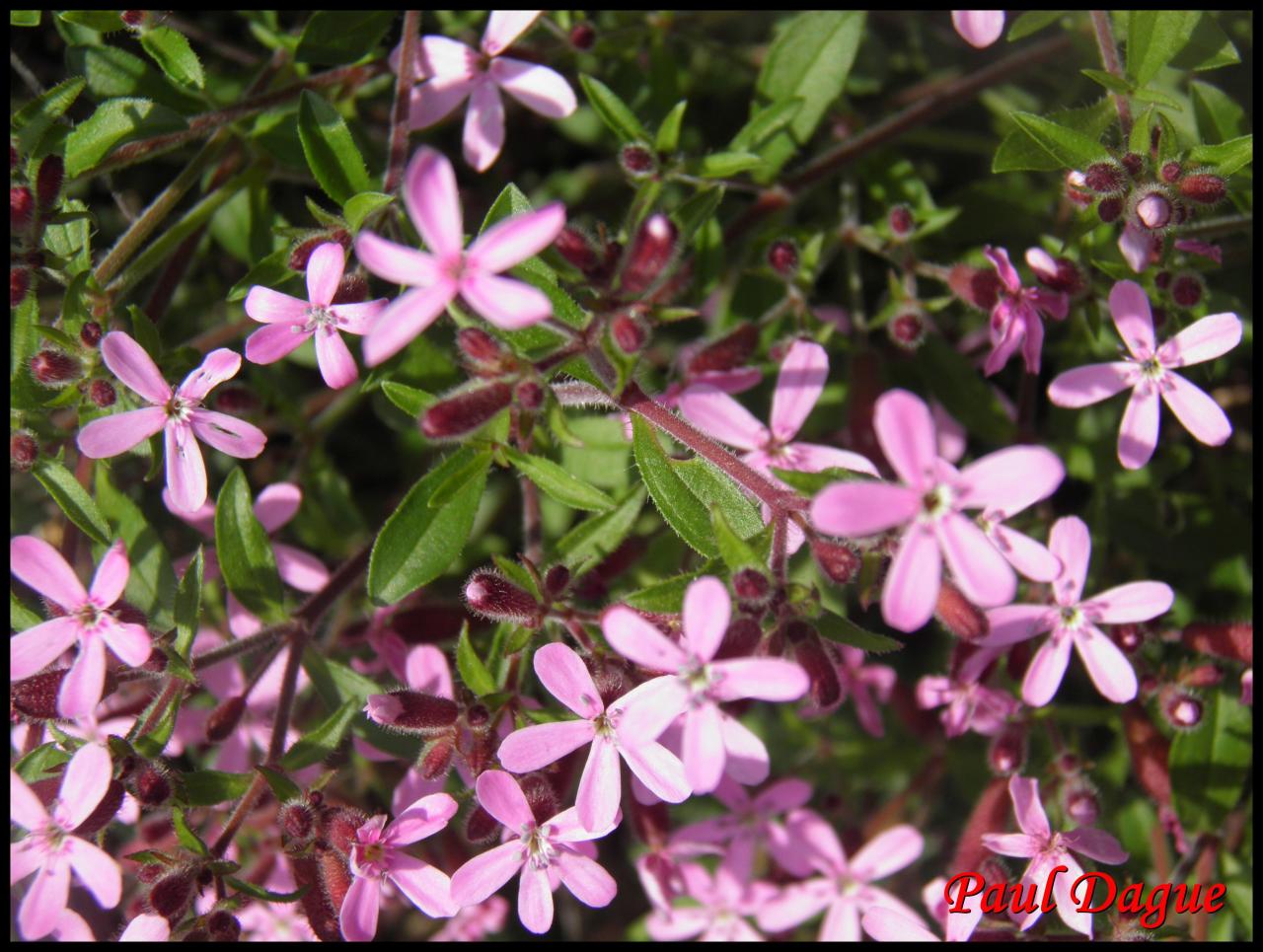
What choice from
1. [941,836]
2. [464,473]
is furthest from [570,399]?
[941,836]

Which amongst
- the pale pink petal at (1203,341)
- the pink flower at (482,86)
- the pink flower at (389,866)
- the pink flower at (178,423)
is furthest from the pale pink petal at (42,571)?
the pale pink petal at (1203,341)

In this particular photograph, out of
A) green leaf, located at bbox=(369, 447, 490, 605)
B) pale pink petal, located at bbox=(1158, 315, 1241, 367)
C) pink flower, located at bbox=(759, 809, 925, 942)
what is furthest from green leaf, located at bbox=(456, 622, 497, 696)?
pale pink petal, located at bbox=(1158, 315, 1241, 367)

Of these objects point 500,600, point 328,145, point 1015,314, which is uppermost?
point 328,145

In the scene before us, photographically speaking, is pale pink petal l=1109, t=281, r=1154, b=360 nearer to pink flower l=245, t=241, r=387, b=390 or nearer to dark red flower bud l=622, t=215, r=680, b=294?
dark red flower bud l=622, t=215, r=680, b=294

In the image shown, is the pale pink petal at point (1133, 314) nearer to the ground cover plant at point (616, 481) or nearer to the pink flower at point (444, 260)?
the ground cover plant at point (616, 481)

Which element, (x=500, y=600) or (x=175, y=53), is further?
(x=175, y=53)

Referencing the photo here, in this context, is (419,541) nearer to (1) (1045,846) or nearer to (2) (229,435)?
(2) (229,435)
